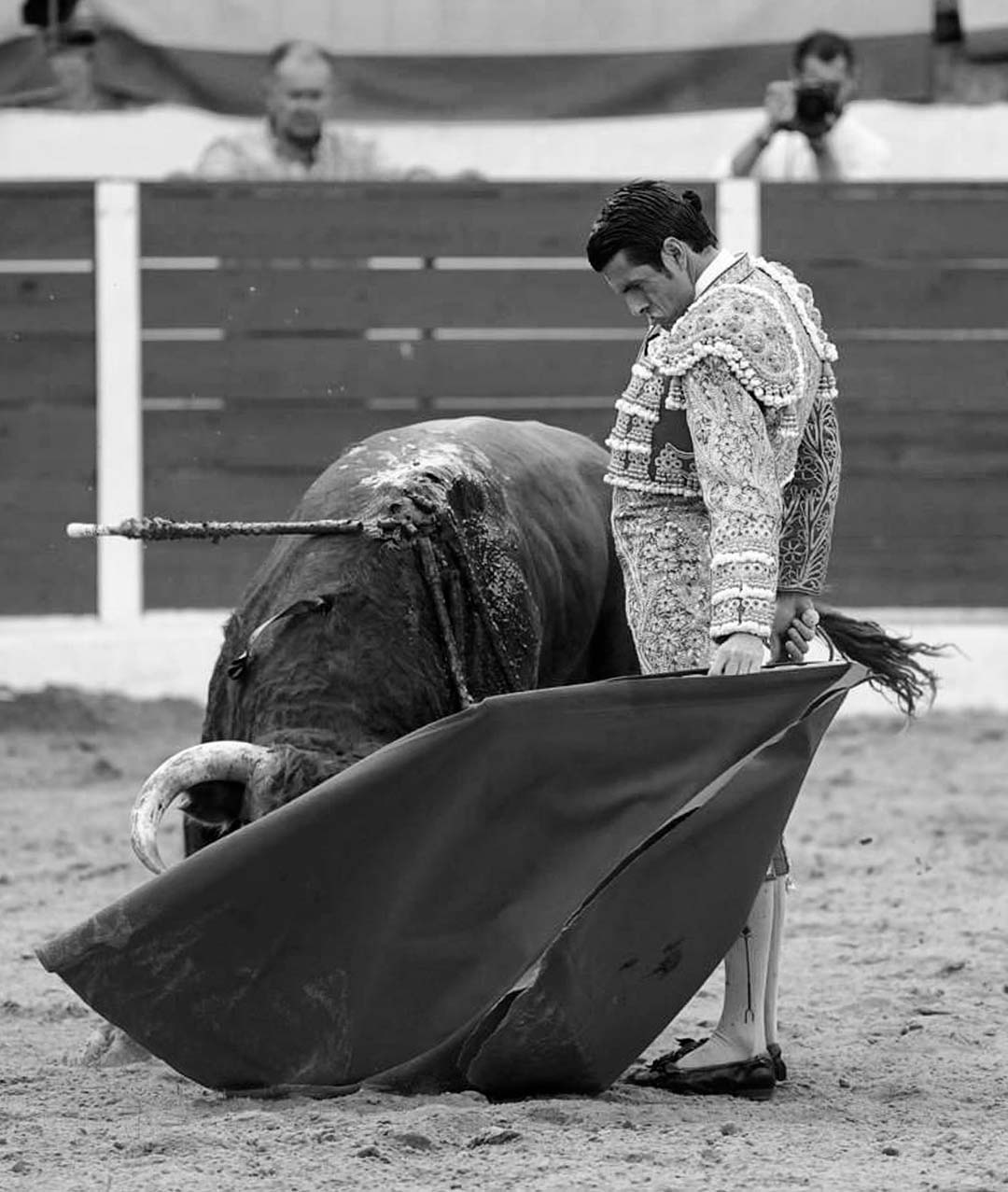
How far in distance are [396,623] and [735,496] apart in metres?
0.75

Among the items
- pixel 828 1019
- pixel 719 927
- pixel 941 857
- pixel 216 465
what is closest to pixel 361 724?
pixel 719 927

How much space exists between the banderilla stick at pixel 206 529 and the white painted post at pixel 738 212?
4.27 meters

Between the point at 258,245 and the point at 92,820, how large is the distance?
8.24 feet

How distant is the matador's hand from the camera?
130 inches

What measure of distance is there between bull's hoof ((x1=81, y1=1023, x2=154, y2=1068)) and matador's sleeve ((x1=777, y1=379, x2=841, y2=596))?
1172mm

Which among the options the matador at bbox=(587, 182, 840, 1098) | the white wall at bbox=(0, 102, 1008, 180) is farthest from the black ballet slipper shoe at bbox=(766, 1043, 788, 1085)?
the white wall at bbox=(0, 102, 1008, 180)

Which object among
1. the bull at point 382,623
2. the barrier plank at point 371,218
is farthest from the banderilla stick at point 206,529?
the barrier plank at point 371,218

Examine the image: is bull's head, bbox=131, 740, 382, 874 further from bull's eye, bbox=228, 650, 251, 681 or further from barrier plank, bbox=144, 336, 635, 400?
barrier plank, bbox=144, 336, 635, 400

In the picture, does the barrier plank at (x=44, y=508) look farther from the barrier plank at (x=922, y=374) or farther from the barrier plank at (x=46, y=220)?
the barrier plank at (x=922, y=374)

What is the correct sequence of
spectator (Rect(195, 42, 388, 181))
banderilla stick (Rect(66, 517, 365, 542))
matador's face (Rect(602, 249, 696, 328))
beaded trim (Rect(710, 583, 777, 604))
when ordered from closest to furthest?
beaded trim (Rect(710, 583, 777, 604)), matador's face (Rect(602, 249, 696, 328)), banderilla stick (Rect(66, 517, 365, 542)), spectator (Rect(195, 42, 388, 181))

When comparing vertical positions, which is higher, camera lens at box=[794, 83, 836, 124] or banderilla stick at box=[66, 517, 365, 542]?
camera lens at box=[794, 83, 836, 124]

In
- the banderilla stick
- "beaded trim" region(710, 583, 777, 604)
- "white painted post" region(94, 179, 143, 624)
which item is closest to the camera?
"beaded trim" region(710, 583, 777, 604)

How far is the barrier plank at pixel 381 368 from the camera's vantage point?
24.7 feet

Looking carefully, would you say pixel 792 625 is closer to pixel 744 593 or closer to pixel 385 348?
pixel 744 593
